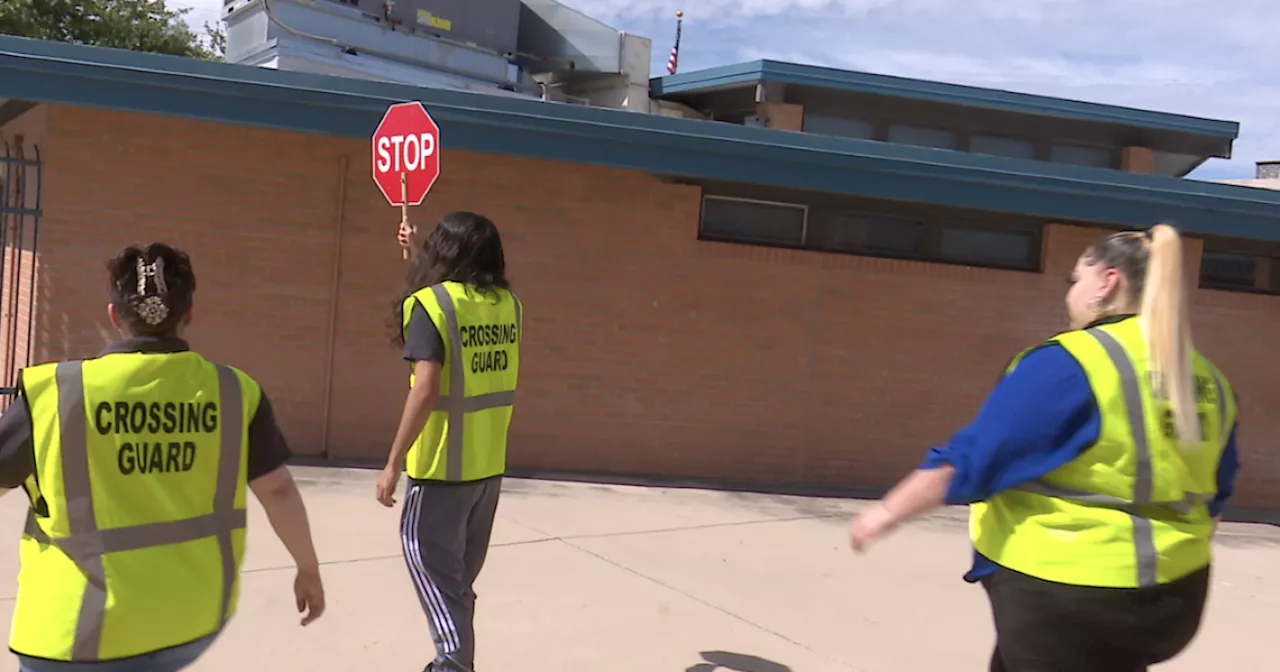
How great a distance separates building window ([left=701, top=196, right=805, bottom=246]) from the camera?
9.46m

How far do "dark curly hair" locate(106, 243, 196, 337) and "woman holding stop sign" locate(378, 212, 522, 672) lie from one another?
137 cm

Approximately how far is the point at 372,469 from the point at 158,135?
300cm

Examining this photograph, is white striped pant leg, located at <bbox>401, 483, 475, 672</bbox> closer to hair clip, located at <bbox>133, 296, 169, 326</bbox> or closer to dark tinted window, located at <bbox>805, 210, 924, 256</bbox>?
hair clip, located at <bbox>133, 296, 169, 326</bbox>

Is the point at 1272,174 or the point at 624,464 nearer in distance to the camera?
the point at 624,464

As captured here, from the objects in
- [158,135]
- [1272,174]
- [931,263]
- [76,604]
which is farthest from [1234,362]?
[1272,174]

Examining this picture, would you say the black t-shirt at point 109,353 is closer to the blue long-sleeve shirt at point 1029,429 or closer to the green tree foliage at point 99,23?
the blue long-sleeve shirt at point 1029,429

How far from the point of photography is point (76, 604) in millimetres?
2346

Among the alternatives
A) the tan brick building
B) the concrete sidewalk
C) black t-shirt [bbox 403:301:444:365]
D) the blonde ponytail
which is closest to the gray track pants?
black t-shirt [bbox 403:301:444:365]

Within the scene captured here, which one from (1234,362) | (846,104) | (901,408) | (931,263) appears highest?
(846,104)

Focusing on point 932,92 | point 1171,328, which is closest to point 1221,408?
point 1171,328

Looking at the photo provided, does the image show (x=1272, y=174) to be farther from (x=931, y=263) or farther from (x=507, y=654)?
(x=507, y=654)

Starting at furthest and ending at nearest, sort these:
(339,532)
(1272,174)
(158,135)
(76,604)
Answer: (1272,174)
(158,135)
(339,532)
(76,604)

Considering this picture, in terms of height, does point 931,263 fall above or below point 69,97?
below

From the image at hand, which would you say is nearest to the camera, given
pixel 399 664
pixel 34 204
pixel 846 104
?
pixel 399 664
